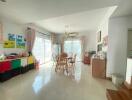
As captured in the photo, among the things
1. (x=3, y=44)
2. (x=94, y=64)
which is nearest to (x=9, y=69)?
(x=3, y=44)

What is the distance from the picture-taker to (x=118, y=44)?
3.76 meters

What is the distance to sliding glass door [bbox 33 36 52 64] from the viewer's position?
6.65 meters

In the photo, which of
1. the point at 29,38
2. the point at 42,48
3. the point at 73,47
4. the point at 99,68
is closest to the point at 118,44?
the point at 99,68

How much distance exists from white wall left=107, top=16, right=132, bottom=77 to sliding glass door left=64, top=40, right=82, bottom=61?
16.5ft

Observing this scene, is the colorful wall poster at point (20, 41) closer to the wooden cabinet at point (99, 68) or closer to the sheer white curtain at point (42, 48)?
the sheer white curtain at point (42, 48)

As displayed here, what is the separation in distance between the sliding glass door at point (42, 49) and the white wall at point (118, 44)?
4607mm

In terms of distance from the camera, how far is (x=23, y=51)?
17.2ft

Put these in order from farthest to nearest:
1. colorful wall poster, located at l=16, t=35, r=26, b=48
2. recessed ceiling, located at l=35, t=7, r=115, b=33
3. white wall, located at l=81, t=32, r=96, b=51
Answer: white wall, located at l=81, t=32, r=96, b=51
colorful wall poster, located at l=16, t=35, r=26, b=48
recessed ceiling, located at l=35, t=7, r=115, b=33

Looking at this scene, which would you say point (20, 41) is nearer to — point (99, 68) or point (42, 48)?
point (42, 48)

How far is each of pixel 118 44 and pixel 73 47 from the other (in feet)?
18.6

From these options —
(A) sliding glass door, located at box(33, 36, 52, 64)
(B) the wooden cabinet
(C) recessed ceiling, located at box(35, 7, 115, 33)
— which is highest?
(C) recessed ceiling, located at box(35, 7, 115, 33)

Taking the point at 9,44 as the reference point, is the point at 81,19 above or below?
above

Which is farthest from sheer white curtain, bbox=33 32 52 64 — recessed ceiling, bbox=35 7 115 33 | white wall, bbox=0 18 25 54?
white wall, bbox=0 18 25 54

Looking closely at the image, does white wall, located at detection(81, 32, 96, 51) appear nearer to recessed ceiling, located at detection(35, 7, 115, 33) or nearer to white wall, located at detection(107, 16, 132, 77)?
recessed ceiling, located at detection(35, 7, 115, 33)
